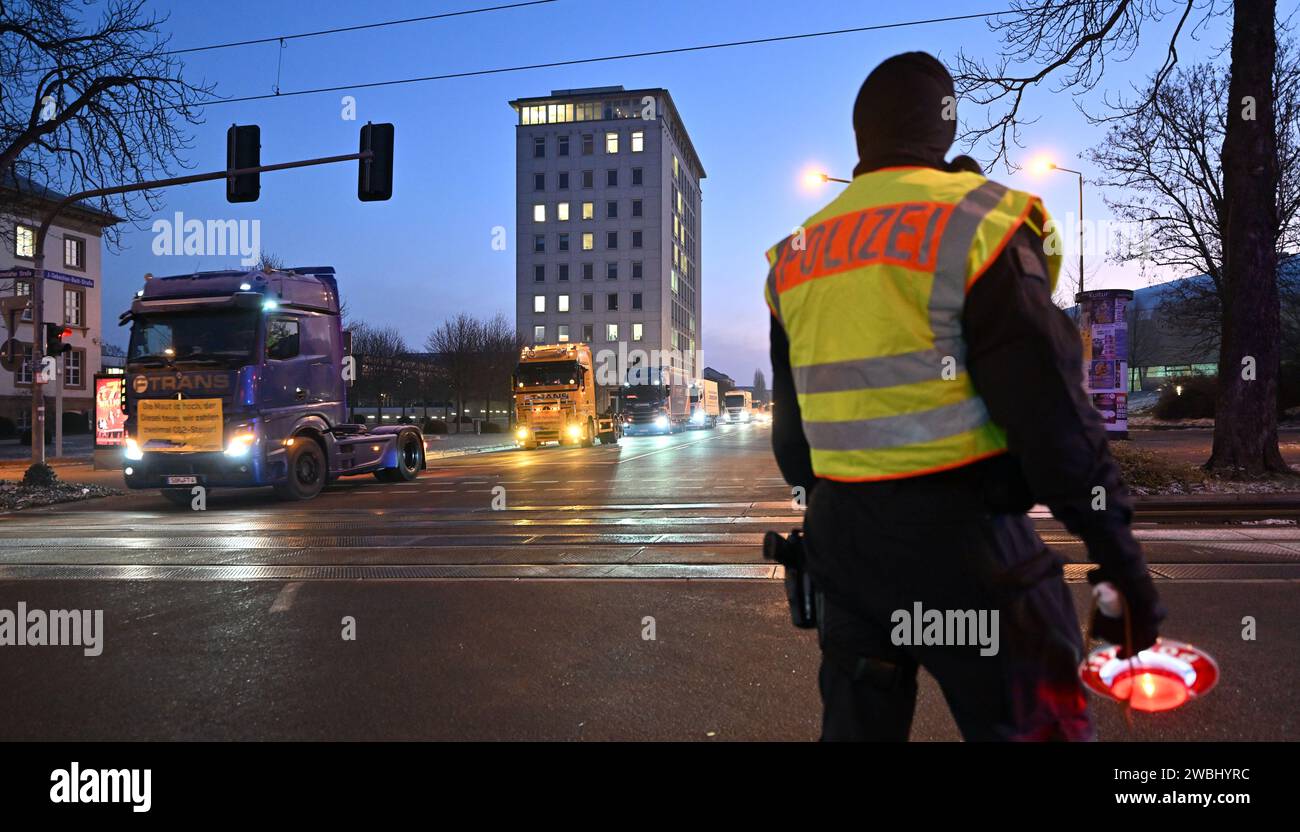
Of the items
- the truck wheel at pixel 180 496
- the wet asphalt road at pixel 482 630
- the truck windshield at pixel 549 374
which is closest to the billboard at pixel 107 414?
the truck wheel at pixel 180 496

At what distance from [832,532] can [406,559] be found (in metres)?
6.34

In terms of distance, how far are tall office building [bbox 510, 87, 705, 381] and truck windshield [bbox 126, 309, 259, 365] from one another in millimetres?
66815

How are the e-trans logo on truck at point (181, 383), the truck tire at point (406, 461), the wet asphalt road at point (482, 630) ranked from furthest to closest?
the truck tire at point (406, 461), the e-trans logo on truck at point (181, 383), the wet asphalt road at point (482, 630)

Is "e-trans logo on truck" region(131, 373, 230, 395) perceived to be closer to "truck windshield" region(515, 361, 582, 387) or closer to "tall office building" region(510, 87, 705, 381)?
→ "truck windshield" region(515, 361, 582, 387)

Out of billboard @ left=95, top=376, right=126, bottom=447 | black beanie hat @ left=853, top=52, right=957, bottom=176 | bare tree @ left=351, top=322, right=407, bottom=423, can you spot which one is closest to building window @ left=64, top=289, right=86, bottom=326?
bare tree @ left=351, top=322, right=407, bottom=423

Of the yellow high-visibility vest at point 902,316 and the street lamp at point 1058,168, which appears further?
the street lamp at point 1058,168

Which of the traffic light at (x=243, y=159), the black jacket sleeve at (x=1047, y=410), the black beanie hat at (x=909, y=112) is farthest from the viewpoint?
the traffic light at (x=243, y=159)

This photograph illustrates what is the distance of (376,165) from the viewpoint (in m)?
14.9

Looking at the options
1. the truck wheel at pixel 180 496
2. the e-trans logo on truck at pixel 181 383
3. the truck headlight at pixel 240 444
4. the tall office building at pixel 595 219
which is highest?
the tall office building at pixel 595 219

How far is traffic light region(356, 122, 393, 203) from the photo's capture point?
14.8m

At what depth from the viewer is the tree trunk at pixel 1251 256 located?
11891 mm

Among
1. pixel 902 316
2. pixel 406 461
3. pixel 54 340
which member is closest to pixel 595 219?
pixel 406 461

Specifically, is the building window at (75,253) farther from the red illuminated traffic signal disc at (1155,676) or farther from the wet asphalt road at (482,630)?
the red illuminated traffic signal disc at (1155,676)
